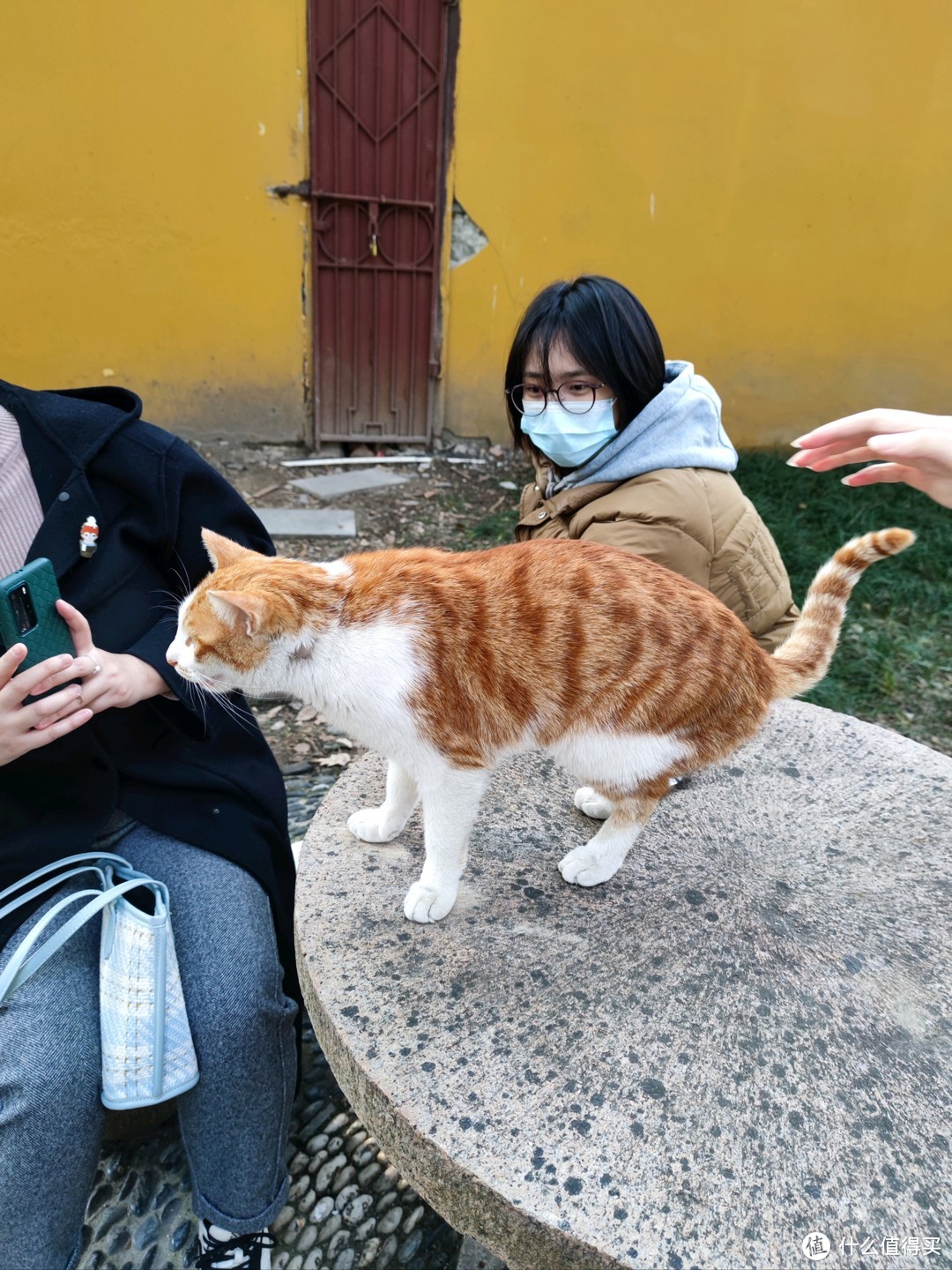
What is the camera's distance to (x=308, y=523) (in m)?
4.21

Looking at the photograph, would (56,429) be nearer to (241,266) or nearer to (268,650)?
(268,650)

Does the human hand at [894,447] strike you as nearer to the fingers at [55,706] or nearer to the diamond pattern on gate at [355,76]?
the fingers at [55,706]

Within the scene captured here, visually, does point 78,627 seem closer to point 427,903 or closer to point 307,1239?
point 427,903

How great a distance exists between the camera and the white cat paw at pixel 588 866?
143cm

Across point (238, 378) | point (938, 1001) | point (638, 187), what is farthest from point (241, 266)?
point (938, 1001)

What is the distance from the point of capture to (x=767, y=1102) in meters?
1.09

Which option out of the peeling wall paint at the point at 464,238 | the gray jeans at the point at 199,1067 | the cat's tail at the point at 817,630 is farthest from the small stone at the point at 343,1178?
the peeling wall paint at the point at 464,238

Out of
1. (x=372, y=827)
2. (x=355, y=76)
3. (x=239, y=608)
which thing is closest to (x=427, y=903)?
(x=372, y=827)

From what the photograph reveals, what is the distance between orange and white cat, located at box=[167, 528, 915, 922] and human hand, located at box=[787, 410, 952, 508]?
9 cm

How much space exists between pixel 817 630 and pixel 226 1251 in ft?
4.99

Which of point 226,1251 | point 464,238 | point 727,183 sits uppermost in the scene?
point 727,183

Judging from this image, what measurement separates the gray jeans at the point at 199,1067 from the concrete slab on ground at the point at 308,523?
273cm

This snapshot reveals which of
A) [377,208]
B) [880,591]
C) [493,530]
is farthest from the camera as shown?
[377,208]

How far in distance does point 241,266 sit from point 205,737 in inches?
154
